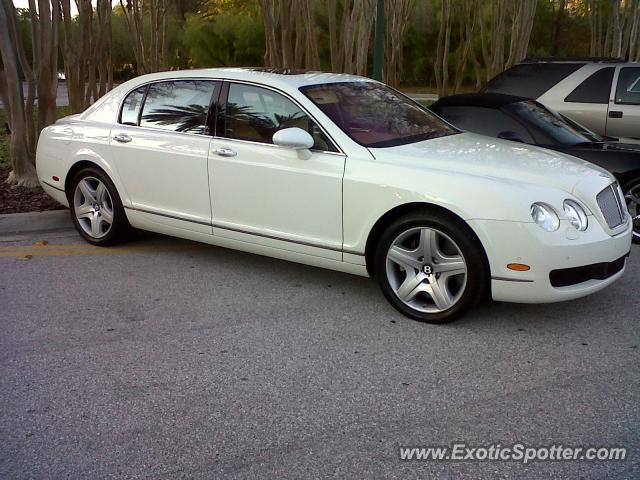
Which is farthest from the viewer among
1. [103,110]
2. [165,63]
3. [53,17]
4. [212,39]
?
[212,39]

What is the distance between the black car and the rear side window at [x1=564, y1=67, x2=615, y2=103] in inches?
47.0

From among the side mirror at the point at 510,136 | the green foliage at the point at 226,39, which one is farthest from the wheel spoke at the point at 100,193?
the green foliage at the point at 226,39

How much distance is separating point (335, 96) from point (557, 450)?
9.84ft

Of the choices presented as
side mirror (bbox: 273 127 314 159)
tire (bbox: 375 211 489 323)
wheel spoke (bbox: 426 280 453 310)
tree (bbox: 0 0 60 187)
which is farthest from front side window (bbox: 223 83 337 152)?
tree (bbox: 0 0 60 187)

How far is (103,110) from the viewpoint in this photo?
580 cm

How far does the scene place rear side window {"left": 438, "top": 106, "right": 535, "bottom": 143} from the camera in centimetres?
630

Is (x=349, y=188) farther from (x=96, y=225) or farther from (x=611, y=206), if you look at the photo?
(x=96, y=225)

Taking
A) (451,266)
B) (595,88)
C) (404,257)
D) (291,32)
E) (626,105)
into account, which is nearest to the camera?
(451,266)

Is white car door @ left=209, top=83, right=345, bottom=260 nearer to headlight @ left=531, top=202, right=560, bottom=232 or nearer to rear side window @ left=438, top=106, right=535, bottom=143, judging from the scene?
headlight @ left=531, top=202, right=560, bottom=232

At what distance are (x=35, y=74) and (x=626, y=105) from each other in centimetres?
709

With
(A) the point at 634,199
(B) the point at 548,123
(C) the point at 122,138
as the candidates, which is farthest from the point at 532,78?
(C) the point at 122,138

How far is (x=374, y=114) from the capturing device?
16.4ft

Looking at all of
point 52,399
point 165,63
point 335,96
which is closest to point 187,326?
point 52,399

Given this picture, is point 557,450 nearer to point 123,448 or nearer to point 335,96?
point 123,448
